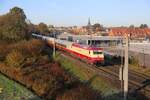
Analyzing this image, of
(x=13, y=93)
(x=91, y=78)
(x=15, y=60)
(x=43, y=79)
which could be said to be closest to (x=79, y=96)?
(x=13, y=93)

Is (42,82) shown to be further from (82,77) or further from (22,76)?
(82,77)

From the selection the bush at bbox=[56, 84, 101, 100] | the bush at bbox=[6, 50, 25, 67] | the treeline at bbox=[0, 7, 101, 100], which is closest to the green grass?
the treeline at bbox=[0, 7, 101, 100]

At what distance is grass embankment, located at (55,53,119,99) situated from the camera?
1035 inches

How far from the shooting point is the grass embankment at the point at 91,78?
86.2 feet

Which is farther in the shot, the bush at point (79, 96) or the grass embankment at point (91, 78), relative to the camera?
the grass embankment at point (91, 78)

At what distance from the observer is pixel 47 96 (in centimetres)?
2239

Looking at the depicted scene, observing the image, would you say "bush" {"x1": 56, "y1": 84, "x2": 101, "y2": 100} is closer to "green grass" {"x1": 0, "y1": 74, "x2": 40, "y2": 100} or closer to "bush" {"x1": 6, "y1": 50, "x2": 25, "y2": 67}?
"green grass" {"x1": 0, "y1": 74, "x2": 40, "y2": 100}

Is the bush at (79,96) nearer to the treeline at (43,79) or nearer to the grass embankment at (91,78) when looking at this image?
the treeline at (43,79)

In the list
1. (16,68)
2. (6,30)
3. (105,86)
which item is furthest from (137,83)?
(6,30)

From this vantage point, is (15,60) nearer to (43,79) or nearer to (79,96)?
(43,79)

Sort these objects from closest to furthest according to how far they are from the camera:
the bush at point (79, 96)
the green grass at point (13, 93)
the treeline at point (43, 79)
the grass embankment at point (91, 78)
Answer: the green grass at point (13, 93) < the bush at point (79, 96) < the treeline at point (43, 79) < the grass embankment at point (91, 78)

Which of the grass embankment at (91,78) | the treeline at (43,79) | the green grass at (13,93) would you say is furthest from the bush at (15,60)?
the green grass at (13,93)

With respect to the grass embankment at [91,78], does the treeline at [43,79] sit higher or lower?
higher

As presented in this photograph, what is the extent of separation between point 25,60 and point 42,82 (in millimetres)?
12797
